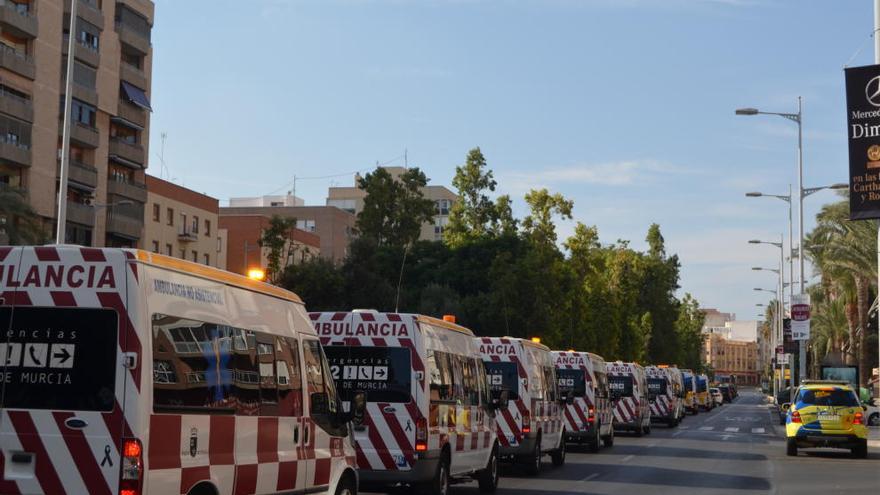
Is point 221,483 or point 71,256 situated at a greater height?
point 71,256

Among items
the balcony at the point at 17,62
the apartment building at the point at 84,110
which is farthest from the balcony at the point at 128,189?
the balcony at the point at 17,62

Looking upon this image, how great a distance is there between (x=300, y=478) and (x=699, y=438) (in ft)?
103

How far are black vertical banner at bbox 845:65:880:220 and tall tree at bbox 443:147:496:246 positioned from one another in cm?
3824

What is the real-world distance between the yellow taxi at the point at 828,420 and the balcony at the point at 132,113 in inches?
2029

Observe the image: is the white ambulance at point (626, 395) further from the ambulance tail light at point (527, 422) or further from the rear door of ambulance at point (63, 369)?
the rear door of ambulance at point (63, 369)

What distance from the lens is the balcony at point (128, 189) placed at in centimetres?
7219

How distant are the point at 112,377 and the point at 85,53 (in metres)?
62.7

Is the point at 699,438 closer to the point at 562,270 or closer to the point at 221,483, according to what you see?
the point at 562,270

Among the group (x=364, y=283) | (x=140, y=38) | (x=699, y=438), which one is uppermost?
(x=140, y=38)

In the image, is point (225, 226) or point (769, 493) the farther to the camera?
point (225, 226)

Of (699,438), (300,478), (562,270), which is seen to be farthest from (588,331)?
(300,478)

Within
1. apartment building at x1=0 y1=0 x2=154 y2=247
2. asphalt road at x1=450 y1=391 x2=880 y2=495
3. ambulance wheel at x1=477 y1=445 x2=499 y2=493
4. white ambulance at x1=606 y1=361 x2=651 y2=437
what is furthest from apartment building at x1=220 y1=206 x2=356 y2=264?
Answer: ambulance wheel at x1=477 y1=445 x2=499 y2=493

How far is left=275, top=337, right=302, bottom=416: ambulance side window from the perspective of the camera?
34.6ft

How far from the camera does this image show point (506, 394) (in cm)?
1922
